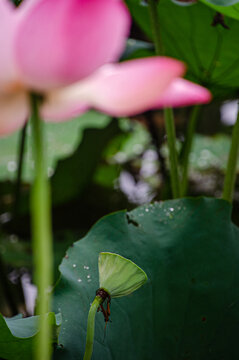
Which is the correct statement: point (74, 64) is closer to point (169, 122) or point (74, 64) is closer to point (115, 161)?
point (169, 122)

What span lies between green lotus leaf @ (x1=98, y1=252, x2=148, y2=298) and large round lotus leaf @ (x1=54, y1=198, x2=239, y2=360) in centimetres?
16

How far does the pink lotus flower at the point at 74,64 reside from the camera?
185 mm

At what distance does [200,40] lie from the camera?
82 cm

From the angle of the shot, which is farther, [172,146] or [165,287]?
[172,146]

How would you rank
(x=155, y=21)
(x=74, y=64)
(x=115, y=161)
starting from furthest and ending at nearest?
(x=115, y=161) → (x=155, y=21) → (x=74, y=64)

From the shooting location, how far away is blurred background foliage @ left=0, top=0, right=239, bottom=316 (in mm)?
820

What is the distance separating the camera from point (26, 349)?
1.47 ft

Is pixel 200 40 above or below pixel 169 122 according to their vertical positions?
above

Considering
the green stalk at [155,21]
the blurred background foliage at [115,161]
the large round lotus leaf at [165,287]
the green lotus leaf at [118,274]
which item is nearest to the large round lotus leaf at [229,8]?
the blurred background foliage at [115,161]

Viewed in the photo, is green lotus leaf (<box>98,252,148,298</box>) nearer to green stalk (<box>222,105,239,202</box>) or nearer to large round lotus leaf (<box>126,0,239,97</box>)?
green stalk (<box>222,105,239,202</box>)

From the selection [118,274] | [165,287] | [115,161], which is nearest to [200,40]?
[165,287]

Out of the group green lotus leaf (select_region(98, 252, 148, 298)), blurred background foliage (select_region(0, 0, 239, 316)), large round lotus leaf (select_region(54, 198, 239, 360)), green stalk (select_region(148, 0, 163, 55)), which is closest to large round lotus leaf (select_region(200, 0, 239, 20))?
blurred background foliage (select_region(0, 0, 239, 316))

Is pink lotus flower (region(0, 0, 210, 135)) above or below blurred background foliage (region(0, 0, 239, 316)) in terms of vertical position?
above

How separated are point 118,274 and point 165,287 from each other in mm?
233
